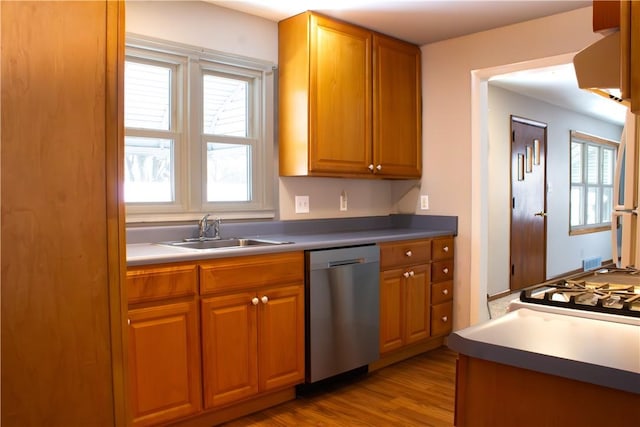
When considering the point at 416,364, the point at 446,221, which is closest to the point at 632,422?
the point at 416,364

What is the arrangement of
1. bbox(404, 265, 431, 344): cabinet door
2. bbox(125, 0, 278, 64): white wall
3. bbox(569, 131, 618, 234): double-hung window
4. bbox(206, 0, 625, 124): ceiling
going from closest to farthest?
bbox(125, 0, 278, 64): white wall → bbox(206, 0, 625, 124): ceiling → bbox(404, 265, 431, 344): cabinet door → bbox(569, 131, 618, 234): double-hung window

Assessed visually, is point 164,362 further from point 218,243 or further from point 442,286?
point 442,286

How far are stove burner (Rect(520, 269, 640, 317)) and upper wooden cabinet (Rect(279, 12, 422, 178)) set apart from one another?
1.93 metres

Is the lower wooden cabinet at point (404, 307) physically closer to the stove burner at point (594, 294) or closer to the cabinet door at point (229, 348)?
the cabinet door at point (229, 348)

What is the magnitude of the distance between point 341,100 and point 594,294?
2.32 meters

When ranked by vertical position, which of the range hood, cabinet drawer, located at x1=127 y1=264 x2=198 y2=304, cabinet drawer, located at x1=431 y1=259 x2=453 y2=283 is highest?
the range hood

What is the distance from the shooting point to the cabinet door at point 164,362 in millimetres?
2199

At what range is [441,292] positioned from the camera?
378cm

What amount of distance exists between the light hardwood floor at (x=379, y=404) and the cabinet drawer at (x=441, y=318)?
362mm

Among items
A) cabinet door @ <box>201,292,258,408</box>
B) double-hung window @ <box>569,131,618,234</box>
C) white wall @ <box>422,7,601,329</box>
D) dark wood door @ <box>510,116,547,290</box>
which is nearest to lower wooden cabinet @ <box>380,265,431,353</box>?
white wall @ <box>422,7,601,329</box>

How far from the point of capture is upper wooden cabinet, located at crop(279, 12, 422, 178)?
10.7 feet

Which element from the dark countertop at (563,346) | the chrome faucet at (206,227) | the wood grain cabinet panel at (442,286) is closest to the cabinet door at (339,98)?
the chrome faucet at (206,227)

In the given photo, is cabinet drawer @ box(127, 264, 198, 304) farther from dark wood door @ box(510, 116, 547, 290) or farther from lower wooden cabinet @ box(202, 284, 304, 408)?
dark wood door @ box(510, 116, 547, 290)

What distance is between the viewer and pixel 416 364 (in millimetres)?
3539
